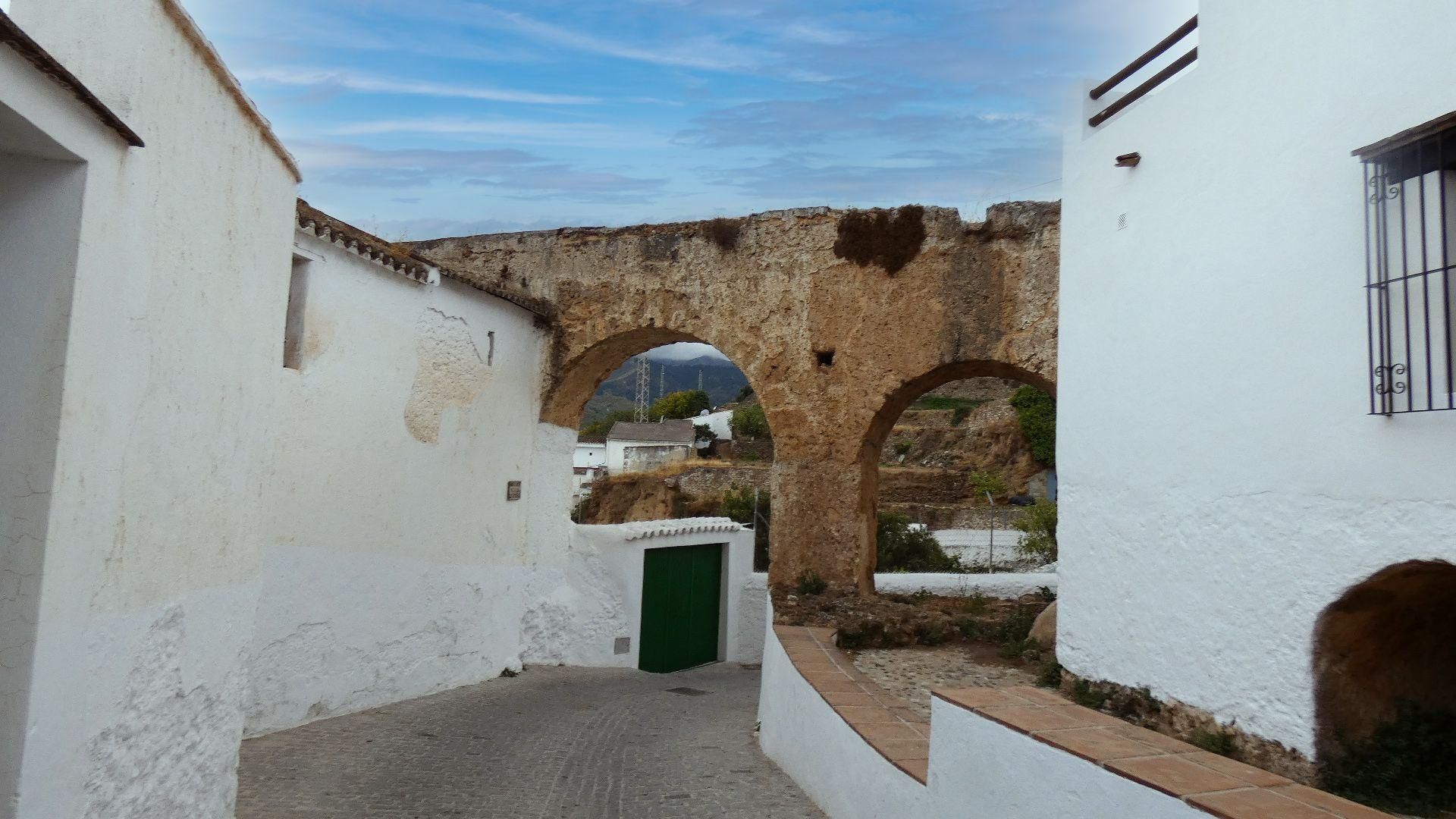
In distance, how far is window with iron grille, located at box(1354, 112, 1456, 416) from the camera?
2904mm

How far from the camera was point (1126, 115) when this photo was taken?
15.0 feet

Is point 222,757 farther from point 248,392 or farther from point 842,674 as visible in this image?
point 842,674

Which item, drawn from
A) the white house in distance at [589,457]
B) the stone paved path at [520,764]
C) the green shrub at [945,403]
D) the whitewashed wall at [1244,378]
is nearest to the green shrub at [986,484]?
the green shrub at [945,403]

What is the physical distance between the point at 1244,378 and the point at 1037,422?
71.7 feet

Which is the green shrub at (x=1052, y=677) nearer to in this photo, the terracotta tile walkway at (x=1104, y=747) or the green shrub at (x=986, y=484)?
the terracotta tile walkway at (x=1104, y=747)

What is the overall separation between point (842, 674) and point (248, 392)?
378 cm

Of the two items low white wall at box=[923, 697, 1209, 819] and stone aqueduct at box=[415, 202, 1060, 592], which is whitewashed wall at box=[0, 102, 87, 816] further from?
stone aqueduct at box=[415, 202, 1060, 592]

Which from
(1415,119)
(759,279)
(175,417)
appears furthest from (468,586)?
(1415,119)

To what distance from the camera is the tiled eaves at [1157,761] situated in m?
2.85

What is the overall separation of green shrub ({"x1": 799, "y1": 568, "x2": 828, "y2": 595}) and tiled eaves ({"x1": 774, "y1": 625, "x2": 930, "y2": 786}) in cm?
145

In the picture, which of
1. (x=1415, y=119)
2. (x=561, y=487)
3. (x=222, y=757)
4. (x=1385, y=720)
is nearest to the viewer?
(x=1415, y=119)

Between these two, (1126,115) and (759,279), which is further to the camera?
(759,279)

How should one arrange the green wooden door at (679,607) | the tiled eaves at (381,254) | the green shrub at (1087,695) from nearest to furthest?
the green shrub at (1087,695), the tiled eaves at (381,254), the green wooden door at (679,607)

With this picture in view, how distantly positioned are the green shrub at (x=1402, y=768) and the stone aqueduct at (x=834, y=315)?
17.3 feet
